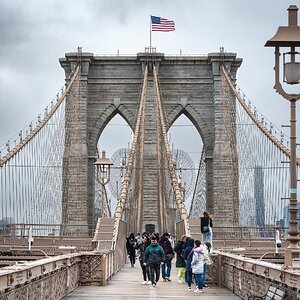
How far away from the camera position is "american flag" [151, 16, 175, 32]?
182ft

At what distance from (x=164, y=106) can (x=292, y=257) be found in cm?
4671

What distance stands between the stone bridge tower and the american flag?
8.13ft

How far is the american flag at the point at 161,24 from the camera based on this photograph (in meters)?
55.5

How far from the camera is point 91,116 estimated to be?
5772 cm

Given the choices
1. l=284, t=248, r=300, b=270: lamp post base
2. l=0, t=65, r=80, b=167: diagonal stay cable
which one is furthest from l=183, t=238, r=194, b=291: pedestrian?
l=0, t=65, r=80, b=167: diagonal stay cable

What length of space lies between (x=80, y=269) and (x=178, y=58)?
4157 cm

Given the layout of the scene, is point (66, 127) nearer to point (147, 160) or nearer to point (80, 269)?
point (147, 160)

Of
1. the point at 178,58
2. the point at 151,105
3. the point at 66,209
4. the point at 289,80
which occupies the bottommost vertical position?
the point at 66,209

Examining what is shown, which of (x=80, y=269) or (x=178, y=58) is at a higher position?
(x=178, y=58)

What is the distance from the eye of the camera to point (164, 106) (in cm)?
5791

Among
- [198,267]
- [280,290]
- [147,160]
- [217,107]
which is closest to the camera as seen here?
[280,290]

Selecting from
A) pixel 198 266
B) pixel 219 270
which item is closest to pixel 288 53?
pixel 198 266

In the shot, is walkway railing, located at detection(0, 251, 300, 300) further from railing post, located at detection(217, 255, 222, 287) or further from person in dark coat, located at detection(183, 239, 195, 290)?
person in dark coat, located at detection(183, 239, 195, 290)

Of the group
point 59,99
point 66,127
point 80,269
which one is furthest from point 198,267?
point 66,127
